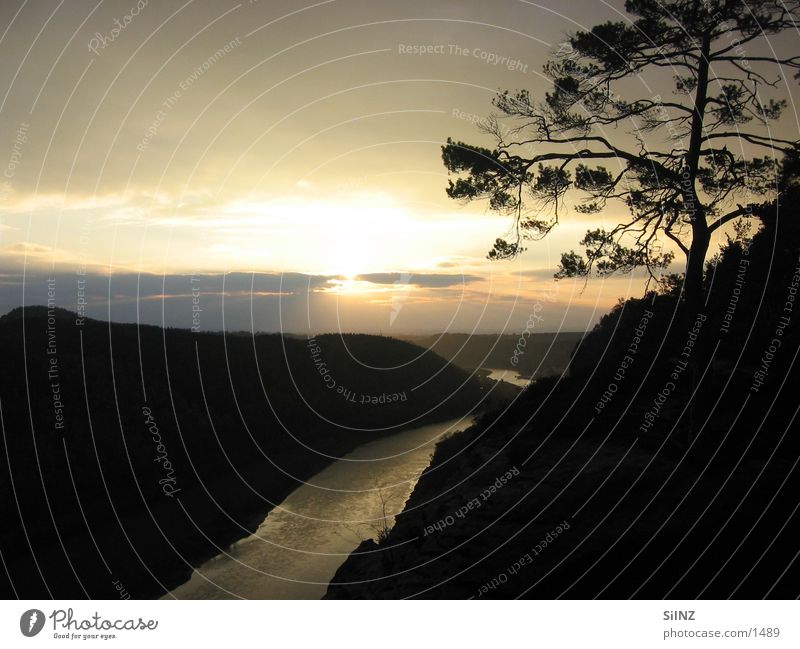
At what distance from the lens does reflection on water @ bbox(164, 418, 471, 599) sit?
19.8m

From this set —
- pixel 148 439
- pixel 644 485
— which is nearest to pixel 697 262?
pixel 644 485

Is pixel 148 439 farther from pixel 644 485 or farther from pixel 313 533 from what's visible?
pixel 644 485

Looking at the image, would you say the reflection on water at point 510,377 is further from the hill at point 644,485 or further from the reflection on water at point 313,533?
the hill at point 644,485

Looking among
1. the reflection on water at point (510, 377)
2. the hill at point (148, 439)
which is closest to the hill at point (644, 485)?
the hill at point (148, 439)

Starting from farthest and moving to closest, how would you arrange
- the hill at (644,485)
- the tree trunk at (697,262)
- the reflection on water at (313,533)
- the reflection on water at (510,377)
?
the reflection on water at (510,377) → the reflection on water at (313,533) → the tree trunk at (697,262) → the hill at (644,485)

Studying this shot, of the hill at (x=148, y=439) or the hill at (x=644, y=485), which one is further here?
the hill at (x=148, y=439)

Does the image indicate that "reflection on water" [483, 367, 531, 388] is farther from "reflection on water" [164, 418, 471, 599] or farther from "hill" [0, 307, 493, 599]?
"reflection on water" [164, 418, 471, 599]

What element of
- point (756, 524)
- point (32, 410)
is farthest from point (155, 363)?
point (756, 524)

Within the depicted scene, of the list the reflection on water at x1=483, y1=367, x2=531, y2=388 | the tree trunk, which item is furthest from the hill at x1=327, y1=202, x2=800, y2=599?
the reflection on water at x1=483, y1=367, x2=531, y2=388

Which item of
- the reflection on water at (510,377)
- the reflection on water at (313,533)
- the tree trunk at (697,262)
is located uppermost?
the tree trunk at (697,262)

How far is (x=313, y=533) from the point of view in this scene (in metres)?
24.5

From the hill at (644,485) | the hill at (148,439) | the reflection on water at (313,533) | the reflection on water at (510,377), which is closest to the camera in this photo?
→ the hill at (644,485)

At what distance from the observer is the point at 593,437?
17688mm

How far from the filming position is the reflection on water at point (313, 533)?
19797mm
